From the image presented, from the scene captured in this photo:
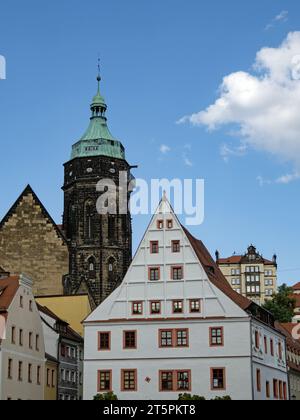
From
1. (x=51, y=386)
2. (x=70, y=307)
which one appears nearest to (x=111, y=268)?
(x=70, y=307)

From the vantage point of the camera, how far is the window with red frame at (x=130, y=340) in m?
61.0

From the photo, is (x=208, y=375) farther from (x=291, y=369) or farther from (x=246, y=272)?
(x=246, y=272)

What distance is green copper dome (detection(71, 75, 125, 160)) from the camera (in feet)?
348

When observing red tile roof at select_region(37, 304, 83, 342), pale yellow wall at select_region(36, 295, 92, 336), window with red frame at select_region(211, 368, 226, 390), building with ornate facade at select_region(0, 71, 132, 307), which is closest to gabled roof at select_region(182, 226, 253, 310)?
window with red frame at select_region(211, 368, 226, 390)

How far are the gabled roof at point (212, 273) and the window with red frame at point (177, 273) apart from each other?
1.92m

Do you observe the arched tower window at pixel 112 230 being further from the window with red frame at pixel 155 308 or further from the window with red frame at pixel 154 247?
the window with red frame at pixel 155 308

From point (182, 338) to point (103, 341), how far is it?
18.8ft

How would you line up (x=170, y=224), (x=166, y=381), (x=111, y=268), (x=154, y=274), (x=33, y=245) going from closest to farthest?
1. (x=166, y=381)
2. (x=154, y=274)
3. (x=170, y=224)
4. (x=33, y=245)
5. (x=111, y=268)

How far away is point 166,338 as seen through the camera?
199ft

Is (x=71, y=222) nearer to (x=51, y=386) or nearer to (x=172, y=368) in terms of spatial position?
(x=51, y=386)

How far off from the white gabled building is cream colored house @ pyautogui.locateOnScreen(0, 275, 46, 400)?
3.98 m

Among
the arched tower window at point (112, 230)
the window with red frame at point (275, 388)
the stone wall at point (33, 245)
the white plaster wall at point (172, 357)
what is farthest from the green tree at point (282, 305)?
the white plaster wall at point (172, 357)

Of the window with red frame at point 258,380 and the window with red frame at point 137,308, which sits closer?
the window with red frame at point 258,380

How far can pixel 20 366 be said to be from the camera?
2331 inches
